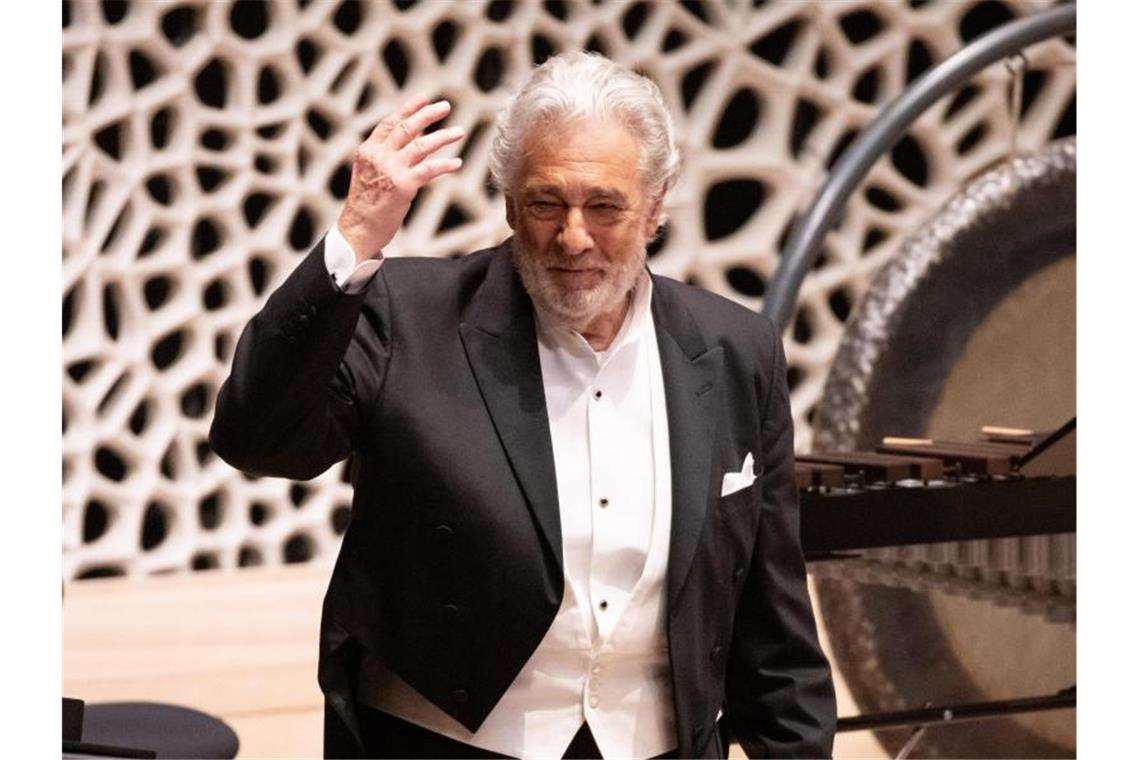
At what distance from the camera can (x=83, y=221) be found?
4.55 metres

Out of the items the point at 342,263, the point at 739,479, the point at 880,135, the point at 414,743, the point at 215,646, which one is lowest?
the point at 215,646

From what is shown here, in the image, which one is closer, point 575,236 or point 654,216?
point 575,236

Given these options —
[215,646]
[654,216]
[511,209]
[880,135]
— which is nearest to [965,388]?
[880,135]

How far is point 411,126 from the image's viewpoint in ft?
5.29

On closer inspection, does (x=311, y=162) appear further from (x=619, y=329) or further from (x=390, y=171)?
(x=390, y=171)

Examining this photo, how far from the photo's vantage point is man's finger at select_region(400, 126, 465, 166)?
1.60m

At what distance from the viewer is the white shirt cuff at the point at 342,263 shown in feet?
5.36

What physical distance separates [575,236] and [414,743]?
0.53 metres

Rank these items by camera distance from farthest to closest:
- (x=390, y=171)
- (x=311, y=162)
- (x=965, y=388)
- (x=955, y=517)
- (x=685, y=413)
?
(x=311, y=162) → (x=965, y=388) → (x=955, y=517) → (x=685, y=413) → (x=390, y=171)

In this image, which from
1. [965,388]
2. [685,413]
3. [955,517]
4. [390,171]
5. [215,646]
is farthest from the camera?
[215,646]

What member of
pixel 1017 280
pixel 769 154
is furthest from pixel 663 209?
pixel 769 154

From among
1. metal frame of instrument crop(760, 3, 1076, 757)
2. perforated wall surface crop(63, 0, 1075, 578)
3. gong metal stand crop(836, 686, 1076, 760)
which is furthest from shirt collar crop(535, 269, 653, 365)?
perforated wall surface crop(63, 0, 1075, 578)

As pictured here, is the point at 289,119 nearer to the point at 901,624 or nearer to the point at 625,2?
the point at 625,2

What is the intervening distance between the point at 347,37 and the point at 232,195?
55 cm
